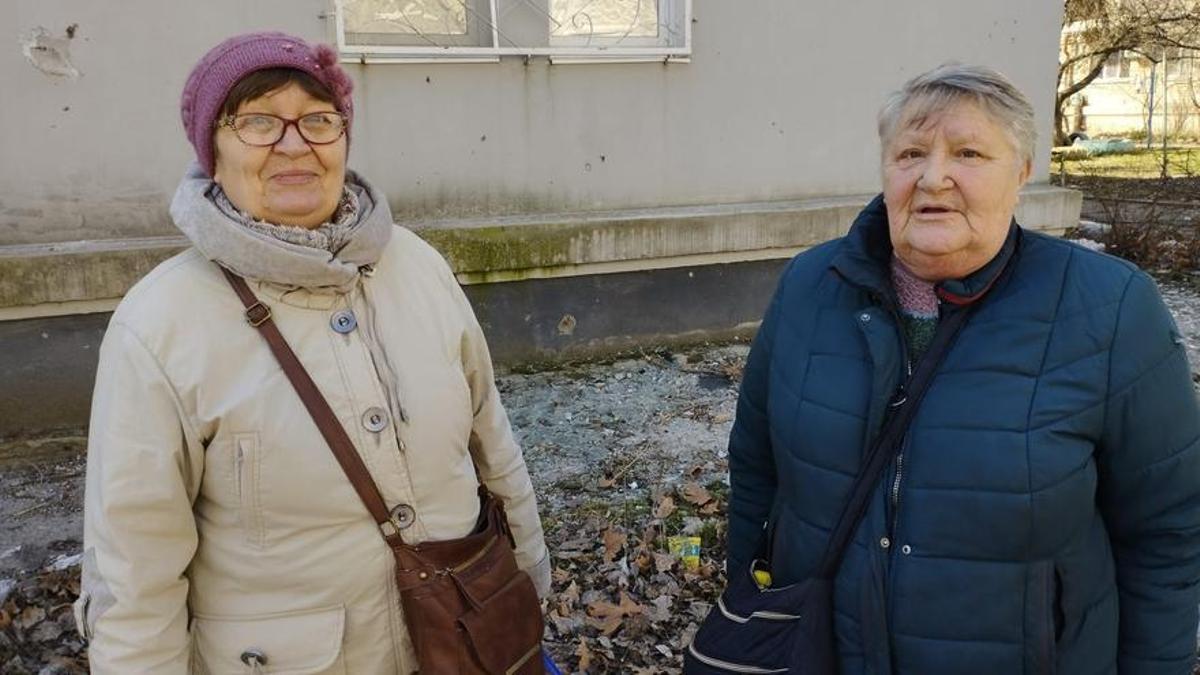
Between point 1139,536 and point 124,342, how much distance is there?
1.96 metres

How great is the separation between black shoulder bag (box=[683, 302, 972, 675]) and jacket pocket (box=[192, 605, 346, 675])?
2.57 feet

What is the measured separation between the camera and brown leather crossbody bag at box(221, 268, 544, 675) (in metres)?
1.77

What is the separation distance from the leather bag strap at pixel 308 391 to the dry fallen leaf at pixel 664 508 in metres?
2.31

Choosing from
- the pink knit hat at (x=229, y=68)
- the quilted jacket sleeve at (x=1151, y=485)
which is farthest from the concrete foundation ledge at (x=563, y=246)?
the quilted jacket sleeve at (x=1151, y=485)

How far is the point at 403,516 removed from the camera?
188 centimetres

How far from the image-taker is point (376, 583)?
1.86 metres

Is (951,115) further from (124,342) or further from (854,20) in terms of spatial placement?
(854,20)

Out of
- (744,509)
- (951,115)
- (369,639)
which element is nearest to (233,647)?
(369,639)

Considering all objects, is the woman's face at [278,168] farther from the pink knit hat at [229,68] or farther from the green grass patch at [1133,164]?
the green grass patch at [1133,164]

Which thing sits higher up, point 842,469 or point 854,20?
point 854,20

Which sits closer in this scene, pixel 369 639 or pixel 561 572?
pixel 369 639

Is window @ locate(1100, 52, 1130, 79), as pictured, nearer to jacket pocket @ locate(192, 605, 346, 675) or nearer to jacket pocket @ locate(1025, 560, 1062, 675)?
jacket pocket @ locate(1025, 560, 1062, 675)

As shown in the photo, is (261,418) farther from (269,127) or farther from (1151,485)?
(1151,485)

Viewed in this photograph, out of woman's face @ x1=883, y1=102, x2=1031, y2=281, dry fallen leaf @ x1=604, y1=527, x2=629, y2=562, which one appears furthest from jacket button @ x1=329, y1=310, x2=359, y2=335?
dry fallen leaf @ x1=604, y1=527, x2=629, y2=562
